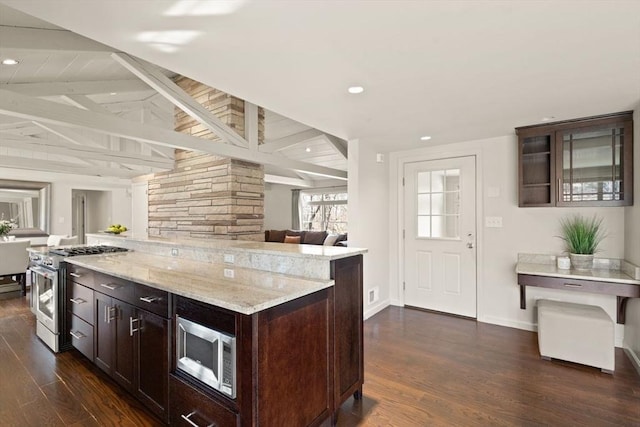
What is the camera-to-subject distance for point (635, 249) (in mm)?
2701

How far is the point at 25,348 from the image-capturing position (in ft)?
9.64

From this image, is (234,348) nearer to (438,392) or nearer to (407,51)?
(438,392)

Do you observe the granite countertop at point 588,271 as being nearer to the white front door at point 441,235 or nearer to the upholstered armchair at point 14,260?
the white front door at point 441,235

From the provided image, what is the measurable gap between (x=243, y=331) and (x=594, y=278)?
3.06 metres

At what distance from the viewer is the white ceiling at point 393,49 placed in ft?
4.77

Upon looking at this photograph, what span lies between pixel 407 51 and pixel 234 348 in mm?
1873

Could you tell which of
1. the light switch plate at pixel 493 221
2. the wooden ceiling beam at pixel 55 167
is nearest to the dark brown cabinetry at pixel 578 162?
the light switch plate at pixel 493 221

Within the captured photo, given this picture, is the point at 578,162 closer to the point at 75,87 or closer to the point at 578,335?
the point at 578,335

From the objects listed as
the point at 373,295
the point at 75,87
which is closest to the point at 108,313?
the point at 75,87

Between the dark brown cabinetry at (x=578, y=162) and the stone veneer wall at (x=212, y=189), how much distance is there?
10.7ft

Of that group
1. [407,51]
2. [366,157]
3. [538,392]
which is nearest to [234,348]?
[407,51]

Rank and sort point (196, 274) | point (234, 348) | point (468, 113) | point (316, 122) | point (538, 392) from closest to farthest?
point (234, 348)
point (196, 274)
point (538, 392)
point (468, 113)
point (316, 122)

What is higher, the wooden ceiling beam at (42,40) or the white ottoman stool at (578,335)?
the wooden ceiling beam at (42,40)

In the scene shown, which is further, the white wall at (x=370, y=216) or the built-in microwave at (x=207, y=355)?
the white wall at (x=370, y=216)
